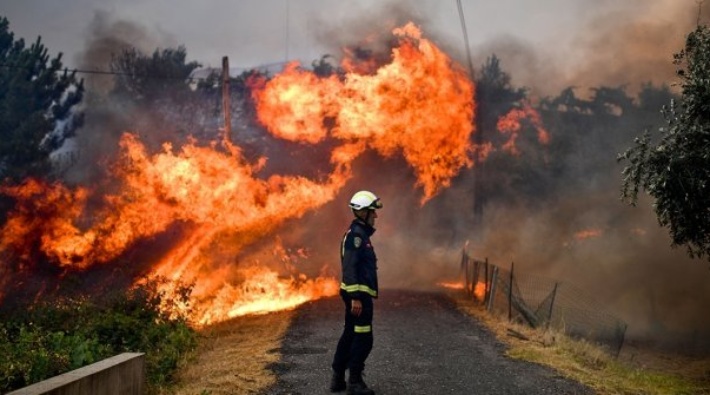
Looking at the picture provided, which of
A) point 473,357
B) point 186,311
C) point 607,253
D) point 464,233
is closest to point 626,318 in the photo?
point 607,253

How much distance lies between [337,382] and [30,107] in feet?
75.9

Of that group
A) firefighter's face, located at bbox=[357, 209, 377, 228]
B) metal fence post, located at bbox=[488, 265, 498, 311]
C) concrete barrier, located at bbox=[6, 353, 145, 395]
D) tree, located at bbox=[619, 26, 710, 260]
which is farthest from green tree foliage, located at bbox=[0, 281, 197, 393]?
tree, located at bbox=[619, 26, 710, 260]

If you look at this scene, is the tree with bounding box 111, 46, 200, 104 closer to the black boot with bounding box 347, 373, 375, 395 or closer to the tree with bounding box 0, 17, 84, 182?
the tree with bounding box 0, 17, 84, 182

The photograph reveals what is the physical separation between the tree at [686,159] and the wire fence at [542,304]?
375 cm

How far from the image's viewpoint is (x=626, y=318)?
21.4m

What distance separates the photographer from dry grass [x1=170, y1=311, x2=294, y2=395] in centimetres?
763

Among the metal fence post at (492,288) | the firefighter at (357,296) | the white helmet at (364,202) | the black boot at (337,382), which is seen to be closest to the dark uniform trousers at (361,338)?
the firefighter at (357,296)

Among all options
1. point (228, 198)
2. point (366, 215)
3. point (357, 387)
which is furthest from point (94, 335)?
point (228, 198)

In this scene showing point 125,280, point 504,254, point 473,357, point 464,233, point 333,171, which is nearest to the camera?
point 473,357

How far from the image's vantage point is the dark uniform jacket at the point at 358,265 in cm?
716

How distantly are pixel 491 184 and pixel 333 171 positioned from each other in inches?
526

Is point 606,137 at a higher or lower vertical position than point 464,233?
higher

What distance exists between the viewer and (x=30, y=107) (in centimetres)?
2534

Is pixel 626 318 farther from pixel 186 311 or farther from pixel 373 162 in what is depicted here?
pixel 186 311
